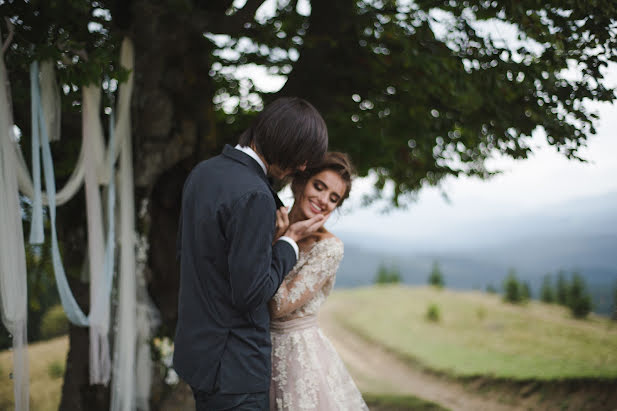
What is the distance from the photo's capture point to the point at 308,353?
2383 mm

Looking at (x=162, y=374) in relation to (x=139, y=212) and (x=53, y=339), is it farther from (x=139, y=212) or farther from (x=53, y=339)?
(x=53, y=339)

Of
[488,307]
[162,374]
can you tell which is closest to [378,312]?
[488,307]

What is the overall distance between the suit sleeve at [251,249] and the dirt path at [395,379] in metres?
5.24

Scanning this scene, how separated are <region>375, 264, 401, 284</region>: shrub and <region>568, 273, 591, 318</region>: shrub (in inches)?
265

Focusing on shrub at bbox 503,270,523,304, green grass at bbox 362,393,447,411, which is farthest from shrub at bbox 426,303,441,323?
green grass at bbox 362,393,447,411

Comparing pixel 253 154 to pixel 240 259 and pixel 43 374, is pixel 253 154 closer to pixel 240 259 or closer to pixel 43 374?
pixel 240 259

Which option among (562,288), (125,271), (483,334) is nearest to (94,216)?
(125,271)

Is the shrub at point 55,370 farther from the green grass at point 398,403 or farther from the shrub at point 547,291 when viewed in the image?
the shrub at point 547,291

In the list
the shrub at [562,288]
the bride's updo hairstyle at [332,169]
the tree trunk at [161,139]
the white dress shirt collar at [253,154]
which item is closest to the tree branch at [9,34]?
the tree trunk at [161,139]

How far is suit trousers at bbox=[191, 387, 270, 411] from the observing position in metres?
1.83

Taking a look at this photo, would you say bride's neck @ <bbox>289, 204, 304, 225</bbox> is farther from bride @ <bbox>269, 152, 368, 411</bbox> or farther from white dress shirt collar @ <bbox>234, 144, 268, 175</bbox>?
white dress shirt collar @ <bbox>234, 144, 268, 175</bbox>

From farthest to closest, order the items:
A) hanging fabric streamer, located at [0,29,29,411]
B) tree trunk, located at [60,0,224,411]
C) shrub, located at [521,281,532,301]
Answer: shrub, located at [521,281,532,301], tree trunk, located at [60,0,224,411], hanging fabric streamer, located at [0,29,29,411]

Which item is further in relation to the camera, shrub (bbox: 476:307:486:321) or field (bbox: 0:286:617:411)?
shrub (bbox: 476:307:486:321)

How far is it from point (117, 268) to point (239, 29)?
2.39m
